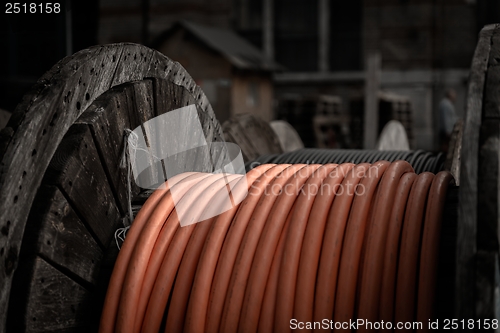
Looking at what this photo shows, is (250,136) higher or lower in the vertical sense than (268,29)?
lower

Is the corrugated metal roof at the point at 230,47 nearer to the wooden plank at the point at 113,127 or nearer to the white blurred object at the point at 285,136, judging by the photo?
the white blurred object at the point at 285,136

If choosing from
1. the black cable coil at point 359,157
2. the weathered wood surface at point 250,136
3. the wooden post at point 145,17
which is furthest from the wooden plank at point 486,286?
the wooden post at point 145,17

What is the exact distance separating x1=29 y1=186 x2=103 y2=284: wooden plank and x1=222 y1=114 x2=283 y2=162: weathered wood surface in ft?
7.14

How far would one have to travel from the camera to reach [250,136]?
14.4 feet

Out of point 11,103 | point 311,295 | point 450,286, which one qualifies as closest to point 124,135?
point 311,295

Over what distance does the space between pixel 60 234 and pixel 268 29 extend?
572 inches

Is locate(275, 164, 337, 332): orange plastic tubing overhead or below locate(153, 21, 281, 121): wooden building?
below

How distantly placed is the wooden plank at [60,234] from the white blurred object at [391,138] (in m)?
3.94

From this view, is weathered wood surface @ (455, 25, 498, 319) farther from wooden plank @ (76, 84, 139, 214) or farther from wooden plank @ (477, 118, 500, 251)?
wooden plank @ (76, 84, 139, 214)

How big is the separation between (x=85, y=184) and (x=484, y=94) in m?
1.23

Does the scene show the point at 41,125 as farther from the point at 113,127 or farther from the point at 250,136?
the point at 250,136

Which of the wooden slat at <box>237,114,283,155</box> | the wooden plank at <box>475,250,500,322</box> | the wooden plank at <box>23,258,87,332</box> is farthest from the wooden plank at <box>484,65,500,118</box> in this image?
the wooden slat at <box>237,114,283,155</box>

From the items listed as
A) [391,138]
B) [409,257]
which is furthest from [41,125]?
[391,138]

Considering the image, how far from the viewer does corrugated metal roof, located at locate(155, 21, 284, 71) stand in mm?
11922
